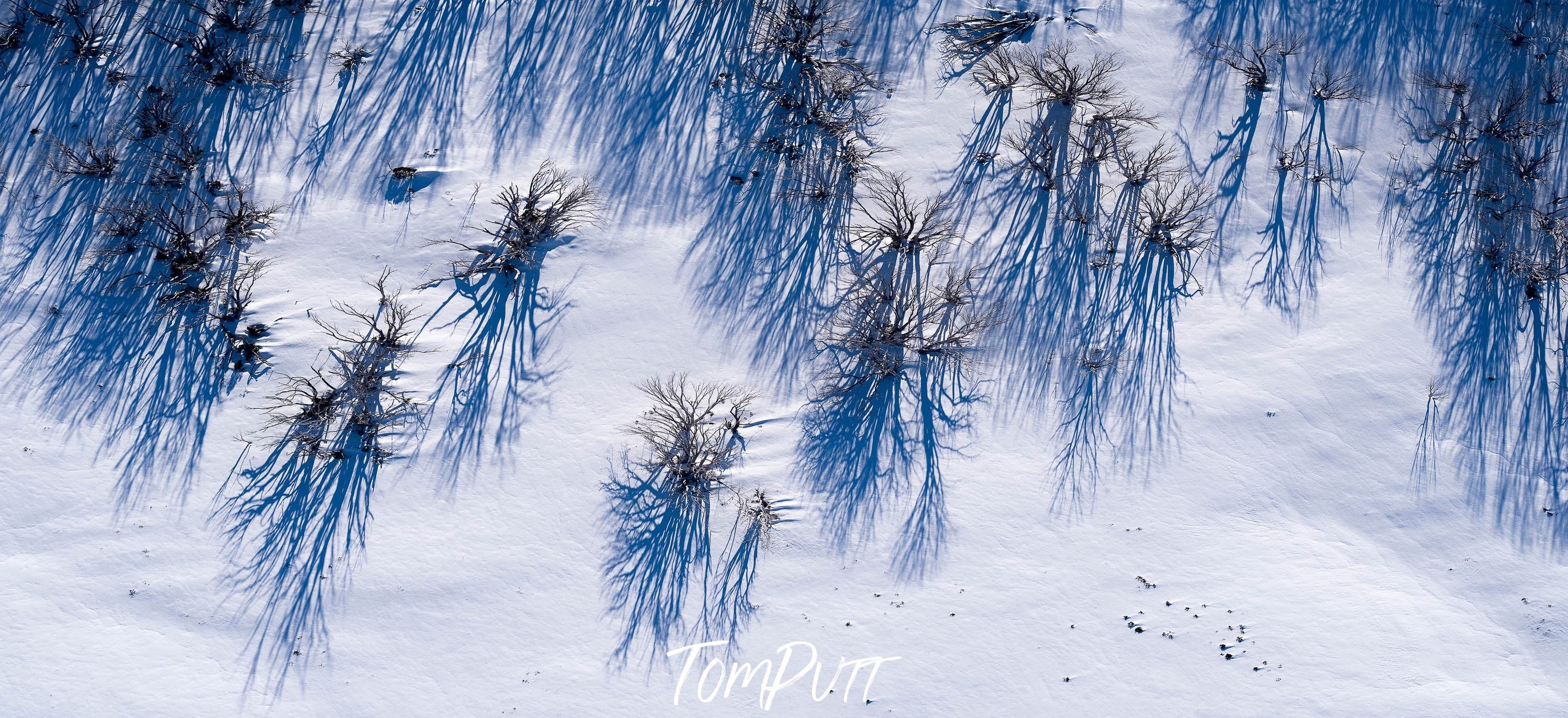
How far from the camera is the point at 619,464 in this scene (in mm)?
9852

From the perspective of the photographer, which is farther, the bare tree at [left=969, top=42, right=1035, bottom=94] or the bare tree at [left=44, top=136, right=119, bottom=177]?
the bare tree at [left=969, top=42, right=1035, bottom=94]

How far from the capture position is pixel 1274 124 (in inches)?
419

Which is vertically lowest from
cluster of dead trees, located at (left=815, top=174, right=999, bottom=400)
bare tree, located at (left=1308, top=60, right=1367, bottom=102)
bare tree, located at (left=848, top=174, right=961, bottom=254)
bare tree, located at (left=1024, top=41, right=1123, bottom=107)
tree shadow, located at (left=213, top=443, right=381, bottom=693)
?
tree shadow, located at (left=213, top=443, right=381, bottom=693)

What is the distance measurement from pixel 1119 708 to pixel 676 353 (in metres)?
5.65

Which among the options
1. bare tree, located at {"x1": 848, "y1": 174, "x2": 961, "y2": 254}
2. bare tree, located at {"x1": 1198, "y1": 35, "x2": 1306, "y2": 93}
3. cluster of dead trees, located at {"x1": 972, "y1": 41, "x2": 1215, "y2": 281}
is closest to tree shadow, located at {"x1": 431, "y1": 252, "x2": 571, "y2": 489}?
bare tree, located at {"x1": 848, "y1": 174, "x2": 961, "y2": 254}

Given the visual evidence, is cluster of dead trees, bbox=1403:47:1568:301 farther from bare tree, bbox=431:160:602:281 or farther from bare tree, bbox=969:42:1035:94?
bare tree, bbox=431:160:602:281

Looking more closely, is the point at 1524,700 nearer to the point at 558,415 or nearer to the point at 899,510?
the point at 899,510

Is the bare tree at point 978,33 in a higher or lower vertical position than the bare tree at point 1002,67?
higher

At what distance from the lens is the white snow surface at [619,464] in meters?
9.52

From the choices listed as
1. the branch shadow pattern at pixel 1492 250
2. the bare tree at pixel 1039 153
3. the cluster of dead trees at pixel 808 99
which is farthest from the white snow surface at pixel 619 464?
the bare tree at pixel 1039 153

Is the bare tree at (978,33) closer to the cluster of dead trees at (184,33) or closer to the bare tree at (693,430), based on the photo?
the bare tree at (693,430)

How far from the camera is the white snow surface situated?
31.2 feet

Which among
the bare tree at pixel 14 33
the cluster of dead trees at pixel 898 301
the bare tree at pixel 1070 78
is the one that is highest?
the bare tree at pixel 1070 78

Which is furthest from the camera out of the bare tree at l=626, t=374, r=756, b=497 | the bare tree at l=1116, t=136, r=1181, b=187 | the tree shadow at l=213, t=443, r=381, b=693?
the bare tree at l=1116, t=136, r=1181, b=187
